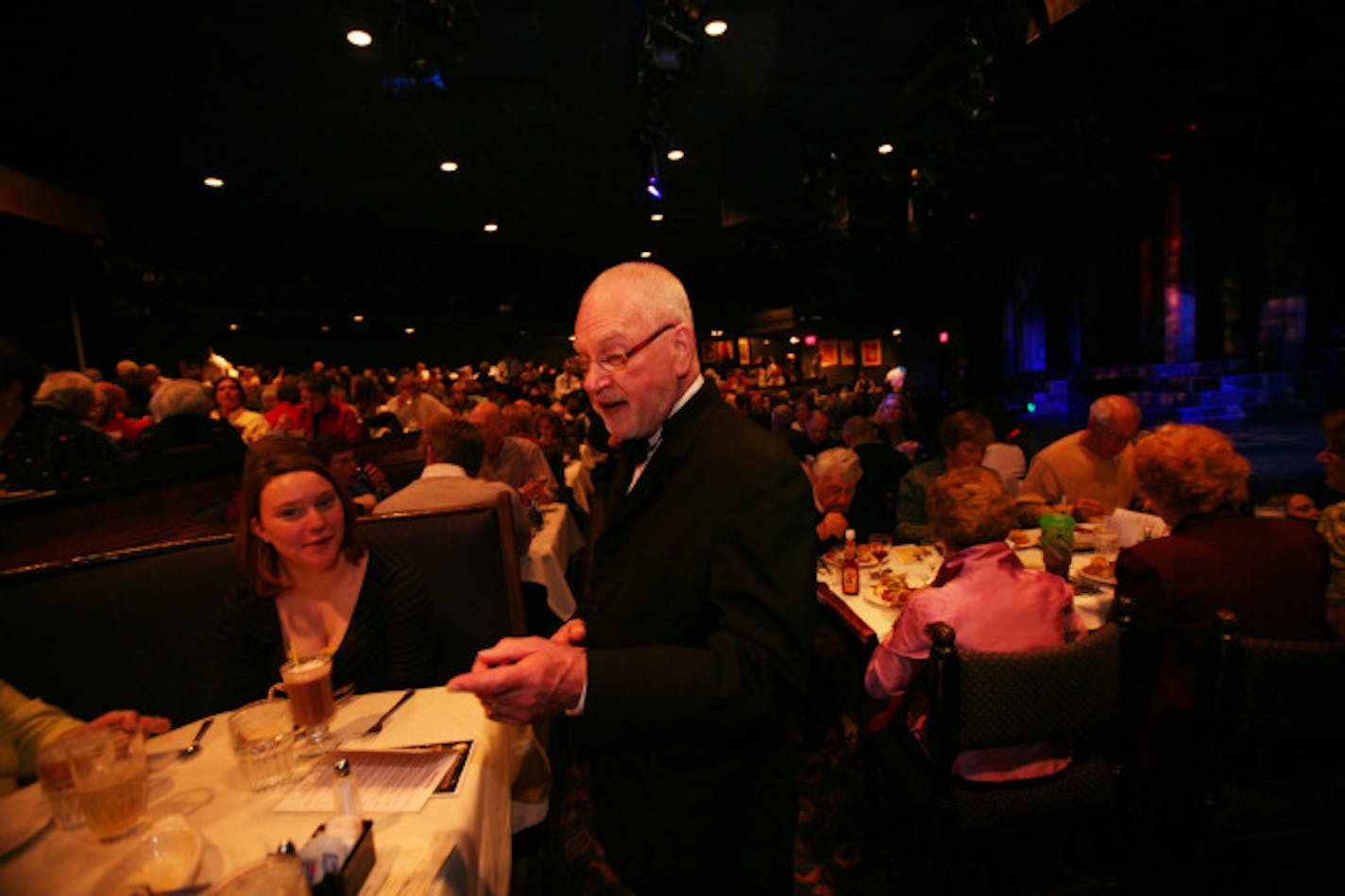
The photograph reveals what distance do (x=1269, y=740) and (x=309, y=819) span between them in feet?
7.98

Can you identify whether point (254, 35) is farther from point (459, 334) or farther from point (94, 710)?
point (459, 334)

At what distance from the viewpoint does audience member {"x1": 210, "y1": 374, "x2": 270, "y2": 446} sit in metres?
5.95

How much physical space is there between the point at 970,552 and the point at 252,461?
94.1 inches

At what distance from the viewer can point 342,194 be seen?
7.76 metres

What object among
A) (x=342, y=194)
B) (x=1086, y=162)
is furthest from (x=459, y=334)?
(x=1086, y=162)

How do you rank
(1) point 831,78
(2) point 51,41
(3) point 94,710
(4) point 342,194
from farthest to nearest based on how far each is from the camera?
(4) point 342,194
(1) point 831,78
(2) point 51,41
(3) point 94,710

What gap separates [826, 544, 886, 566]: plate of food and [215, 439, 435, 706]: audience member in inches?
69.1

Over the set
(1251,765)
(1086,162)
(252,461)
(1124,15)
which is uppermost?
(1086,162)

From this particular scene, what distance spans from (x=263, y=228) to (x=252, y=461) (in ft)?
30.8

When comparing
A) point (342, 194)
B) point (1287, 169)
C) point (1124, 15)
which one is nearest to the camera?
point (1124, 15)

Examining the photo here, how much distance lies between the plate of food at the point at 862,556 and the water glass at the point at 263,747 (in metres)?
2.11

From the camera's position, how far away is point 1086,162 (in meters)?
7.77

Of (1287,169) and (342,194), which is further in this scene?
(1287,169)

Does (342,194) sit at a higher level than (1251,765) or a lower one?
higher
